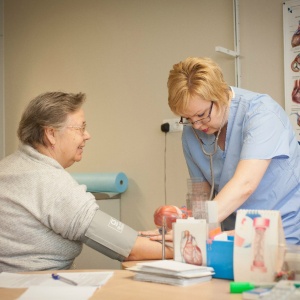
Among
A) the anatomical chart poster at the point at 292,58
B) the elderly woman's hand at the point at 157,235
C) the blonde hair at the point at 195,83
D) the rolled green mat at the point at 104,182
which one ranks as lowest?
the elderly woman's hand at the point at 157,235

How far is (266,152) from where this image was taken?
199cm

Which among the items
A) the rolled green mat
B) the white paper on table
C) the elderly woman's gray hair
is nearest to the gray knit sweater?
the elderly woman's gray hair

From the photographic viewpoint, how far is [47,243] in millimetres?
1933

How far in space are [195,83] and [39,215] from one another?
75cm

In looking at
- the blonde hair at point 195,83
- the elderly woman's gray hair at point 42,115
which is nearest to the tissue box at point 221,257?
the blonde hair at point 195,83

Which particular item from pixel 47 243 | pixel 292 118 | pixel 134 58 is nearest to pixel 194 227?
pixel 47 243

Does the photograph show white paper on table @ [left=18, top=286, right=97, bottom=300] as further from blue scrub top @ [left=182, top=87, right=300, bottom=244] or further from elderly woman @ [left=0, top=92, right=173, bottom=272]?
blue scrub top @ [left=182, top=87, right=300, bottom=244]

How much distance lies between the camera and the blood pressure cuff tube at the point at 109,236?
74.8 inches

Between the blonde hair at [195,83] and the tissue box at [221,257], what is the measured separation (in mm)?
657

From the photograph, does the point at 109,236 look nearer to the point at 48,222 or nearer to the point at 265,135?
the point at 48,222

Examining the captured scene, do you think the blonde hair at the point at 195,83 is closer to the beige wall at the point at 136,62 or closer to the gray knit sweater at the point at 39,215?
the gray knit sweater at the point at 39,215

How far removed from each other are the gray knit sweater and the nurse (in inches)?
19.8

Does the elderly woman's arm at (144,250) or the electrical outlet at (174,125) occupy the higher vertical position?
the electrical outlet at (174,125)

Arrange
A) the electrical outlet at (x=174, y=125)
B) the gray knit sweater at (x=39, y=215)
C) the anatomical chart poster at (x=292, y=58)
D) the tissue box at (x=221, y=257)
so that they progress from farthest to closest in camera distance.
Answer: the electrical outlet at (x=174, y=125)
the anatomical chart poster at (x=292, y=58)
the gray knit sweater at (x=39, y=215)
the tissue box at (x=221, y=257)
